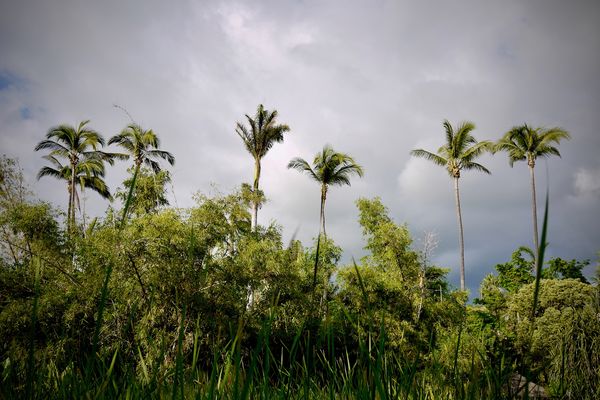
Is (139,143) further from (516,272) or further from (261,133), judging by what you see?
(516,272)

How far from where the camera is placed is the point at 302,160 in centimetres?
3092

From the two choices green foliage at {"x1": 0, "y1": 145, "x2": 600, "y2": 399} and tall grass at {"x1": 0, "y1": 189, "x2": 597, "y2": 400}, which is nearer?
tall grass at {"x1": 0, "y1": 189, "x2": 597, "y2": 400}

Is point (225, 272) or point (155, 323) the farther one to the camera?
point (225, 272)

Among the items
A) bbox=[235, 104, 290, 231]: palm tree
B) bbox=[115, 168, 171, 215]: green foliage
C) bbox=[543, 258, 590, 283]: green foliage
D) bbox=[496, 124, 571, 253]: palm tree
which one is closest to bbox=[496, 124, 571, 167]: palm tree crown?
bbox=[496, 124, 571, 253]: palm tree

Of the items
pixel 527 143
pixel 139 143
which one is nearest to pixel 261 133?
pixel 139 143

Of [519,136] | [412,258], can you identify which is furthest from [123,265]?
[519,136]

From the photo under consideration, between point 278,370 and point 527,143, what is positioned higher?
point 527,143

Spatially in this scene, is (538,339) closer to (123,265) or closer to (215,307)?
(215,307)

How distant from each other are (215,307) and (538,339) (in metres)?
11.4

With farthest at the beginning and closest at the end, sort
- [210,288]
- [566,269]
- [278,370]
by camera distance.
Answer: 1. [566,269]
2. [210,288]
3. [278,370]

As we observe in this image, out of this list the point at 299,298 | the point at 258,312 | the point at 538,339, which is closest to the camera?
the point at 538,339

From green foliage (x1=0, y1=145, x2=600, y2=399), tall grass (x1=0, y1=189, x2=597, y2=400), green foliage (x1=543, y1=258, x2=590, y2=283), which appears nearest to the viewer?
tall grass (x1=0, y1=189, x2=597, y2=400)

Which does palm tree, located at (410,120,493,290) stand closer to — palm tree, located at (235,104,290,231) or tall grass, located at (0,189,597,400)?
palm tree, located at (235,104,290,231)

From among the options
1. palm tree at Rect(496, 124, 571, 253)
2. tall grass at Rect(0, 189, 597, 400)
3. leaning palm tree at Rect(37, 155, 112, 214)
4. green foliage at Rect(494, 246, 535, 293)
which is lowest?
tall grass at Rect(0, 189, 597, 400)
